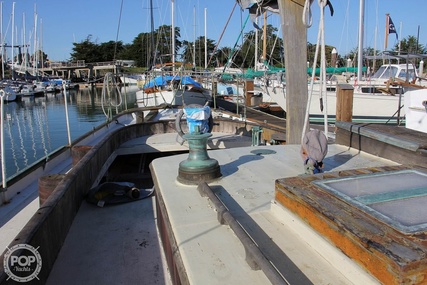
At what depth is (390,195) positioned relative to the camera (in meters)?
2.76

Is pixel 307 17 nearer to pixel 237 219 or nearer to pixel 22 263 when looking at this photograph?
pixel 237 219

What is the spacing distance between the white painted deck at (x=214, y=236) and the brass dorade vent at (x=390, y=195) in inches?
15.6

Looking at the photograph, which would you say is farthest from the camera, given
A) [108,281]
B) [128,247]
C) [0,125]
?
[0,125]

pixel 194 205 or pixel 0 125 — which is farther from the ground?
pixel 0 125

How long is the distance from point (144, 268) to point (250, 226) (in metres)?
1.38

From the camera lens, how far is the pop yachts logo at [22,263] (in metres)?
2.66

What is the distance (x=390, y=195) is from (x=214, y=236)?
1439 millimetres

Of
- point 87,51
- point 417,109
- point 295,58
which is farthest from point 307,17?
point 87,51

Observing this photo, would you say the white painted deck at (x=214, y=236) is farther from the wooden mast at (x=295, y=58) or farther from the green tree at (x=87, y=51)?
the green tree at (x=87, y=51)

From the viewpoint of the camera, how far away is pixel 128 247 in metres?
4.27

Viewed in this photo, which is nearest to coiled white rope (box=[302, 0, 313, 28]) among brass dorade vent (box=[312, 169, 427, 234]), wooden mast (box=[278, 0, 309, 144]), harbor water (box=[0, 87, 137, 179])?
wooden mast (box=[278, 0, 309, 144])

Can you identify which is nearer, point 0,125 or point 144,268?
point 144,268

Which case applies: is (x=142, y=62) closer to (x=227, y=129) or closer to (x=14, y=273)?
(x=227, y=129)

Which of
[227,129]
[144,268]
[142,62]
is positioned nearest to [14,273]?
[144,268]
